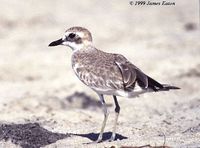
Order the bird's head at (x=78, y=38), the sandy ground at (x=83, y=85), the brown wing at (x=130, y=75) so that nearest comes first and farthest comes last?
the brown wing at (x=130, y=75), the bird's head at (x=78, y=38), the sandy ground at (x=83, y=85)

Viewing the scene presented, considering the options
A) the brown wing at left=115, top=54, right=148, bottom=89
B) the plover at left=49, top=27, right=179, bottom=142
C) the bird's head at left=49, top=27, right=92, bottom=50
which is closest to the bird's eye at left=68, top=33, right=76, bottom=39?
the bird's head at left=49, top=27, right=92, bottom=50

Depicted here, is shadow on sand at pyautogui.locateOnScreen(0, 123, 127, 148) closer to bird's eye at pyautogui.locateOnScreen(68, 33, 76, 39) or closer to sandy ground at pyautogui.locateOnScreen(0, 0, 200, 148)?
sandy ground at pyautogui.locateOnScreen(0, 0, 200, 148)

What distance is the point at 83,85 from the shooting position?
13.2 metres

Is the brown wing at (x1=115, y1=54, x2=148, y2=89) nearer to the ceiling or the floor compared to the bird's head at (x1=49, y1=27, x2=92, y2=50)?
nearer to the floor

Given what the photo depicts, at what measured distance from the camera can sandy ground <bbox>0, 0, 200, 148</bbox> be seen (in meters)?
8.88

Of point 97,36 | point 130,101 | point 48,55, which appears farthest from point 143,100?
point 97,36

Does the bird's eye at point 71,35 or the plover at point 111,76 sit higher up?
the bird's eye at point 71,35


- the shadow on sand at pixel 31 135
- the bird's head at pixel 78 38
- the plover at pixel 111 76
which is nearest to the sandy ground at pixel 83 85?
the shadow on sand at pixel 31 135

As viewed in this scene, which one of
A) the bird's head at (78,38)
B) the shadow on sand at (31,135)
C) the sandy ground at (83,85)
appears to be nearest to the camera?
the shadow on sand at (31,135)

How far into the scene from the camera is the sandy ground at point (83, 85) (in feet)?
29.1

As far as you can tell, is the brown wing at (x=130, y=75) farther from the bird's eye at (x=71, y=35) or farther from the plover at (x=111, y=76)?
the bird's eye at (x=71, y=35)

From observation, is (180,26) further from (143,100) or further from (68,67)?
(143,100)

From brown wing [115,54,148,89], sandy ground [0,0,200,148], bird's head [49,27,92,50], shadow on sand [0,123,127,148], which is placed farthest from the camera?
sandy ground [0,0,200,148]

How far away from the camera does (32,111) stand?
10992 mm
